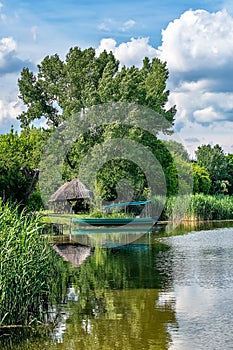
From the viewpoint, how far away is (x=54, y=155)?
3594cm

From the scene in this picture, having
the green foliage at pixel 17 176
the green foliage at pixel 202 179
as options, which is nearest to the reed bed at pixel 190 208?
the green foliage at pixel 17 176

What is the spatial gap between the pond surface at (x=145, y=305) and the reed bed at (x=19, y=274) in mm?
370

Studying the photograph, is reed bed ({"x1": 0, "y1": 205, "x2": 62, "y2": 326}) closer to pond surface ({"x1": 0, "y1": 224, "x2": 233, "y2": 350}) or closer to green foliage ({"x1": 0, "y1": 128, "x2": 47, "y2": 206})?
pond surface ({"x1": 0, "y1": 224, "x2": 233, "y2": 350})

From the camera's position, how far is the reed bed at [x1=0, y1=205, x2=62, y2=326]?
28.1 feet

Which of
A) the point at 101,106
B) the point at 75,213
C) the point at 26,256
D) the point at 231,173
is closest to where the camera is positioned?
the point at 26,256

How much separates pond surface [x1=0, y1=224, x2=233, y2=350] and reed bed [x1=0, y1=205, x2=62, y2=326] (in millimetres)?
370

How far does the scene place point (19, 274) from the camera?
28.9 ft

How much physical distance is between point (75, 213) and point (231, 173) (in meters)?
20.3

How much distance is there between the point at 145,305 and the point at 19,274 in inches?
97.4

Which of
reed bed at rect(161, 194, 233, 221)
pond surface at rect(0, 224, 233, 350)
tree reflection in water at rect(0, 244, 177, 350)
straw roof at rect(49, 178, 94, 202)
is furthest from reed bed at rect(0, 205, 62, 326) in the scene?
reed bed at rect(161, 194, 233, 221)

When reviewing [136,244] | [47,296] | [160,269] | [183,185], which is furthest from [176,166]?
[47,296]

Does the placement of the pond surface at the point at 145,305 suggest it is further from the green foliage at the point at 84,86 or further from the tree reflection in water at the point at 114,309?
the green foliage at the point at 84,86

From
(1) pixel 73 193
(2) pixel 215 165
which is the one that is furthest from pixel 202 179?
(1) pixel 73 193

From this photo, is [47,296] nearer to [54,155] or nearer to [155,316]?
[155,316]
